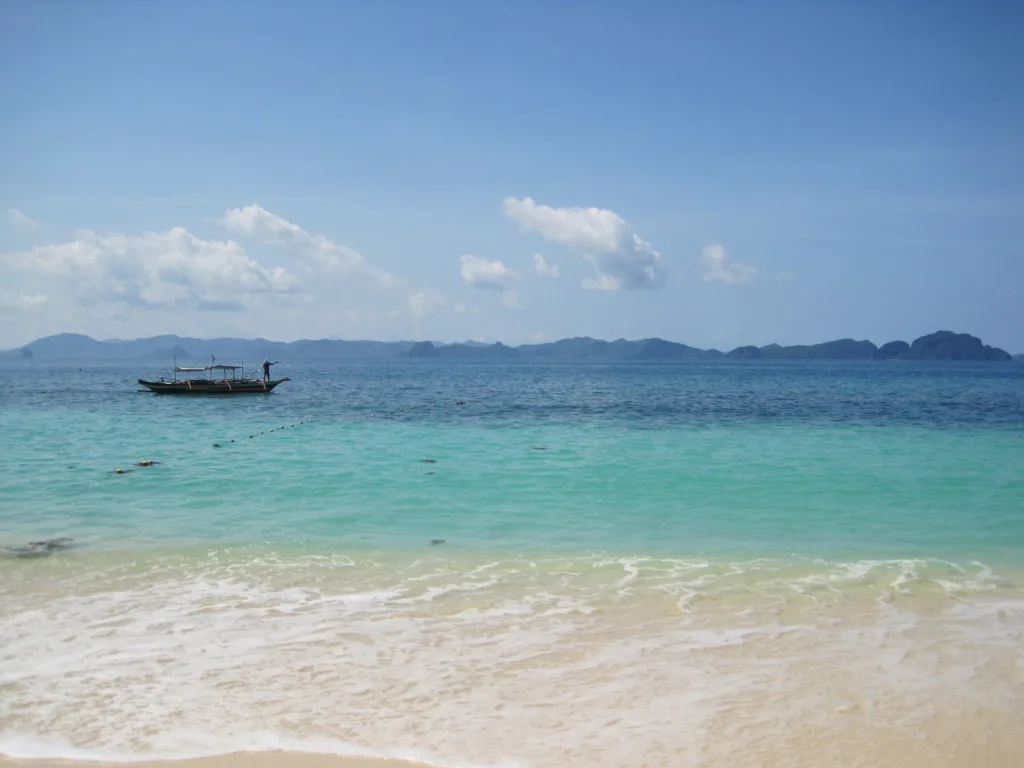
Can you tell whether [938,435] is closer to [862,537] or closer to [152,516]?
[862,537]

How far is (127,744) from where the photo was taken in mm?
5695

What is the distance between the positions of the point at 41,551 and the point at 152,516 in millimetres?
2692

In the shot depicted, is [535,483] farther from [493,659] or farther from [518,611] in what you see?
[493,659]

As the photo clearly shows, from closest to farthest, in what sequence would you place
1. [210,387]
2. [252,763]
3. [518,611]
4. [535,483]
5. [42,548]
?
[252,763]
[518,611]
[42,548]
[535,483]
[210,387]

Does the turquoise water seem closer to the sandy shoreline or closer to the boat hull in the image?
the sandy shoreline

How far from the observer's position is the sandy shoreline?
5363 millimetres

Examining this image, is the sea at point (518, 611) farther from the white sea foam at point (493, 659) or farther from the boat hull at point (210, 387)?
the boat hull at point (210, 387)

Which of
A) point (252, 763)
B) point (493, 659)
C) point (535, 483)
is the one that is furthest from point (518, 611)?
point (535, 483)

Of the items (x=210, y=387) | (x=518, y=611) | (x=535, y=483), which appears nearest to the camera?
(x=518, y=611)

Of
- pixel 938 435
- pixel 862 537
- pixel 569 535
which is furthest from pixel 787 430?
pixel 569 535

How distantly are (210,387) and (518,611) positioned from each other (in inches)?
1967

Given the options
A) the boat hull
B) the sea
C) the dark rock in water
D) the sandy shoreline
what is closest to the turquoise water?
the sea

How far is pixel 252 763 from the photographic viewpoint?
5398 mm

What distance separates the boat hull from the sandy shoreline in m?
49.8
